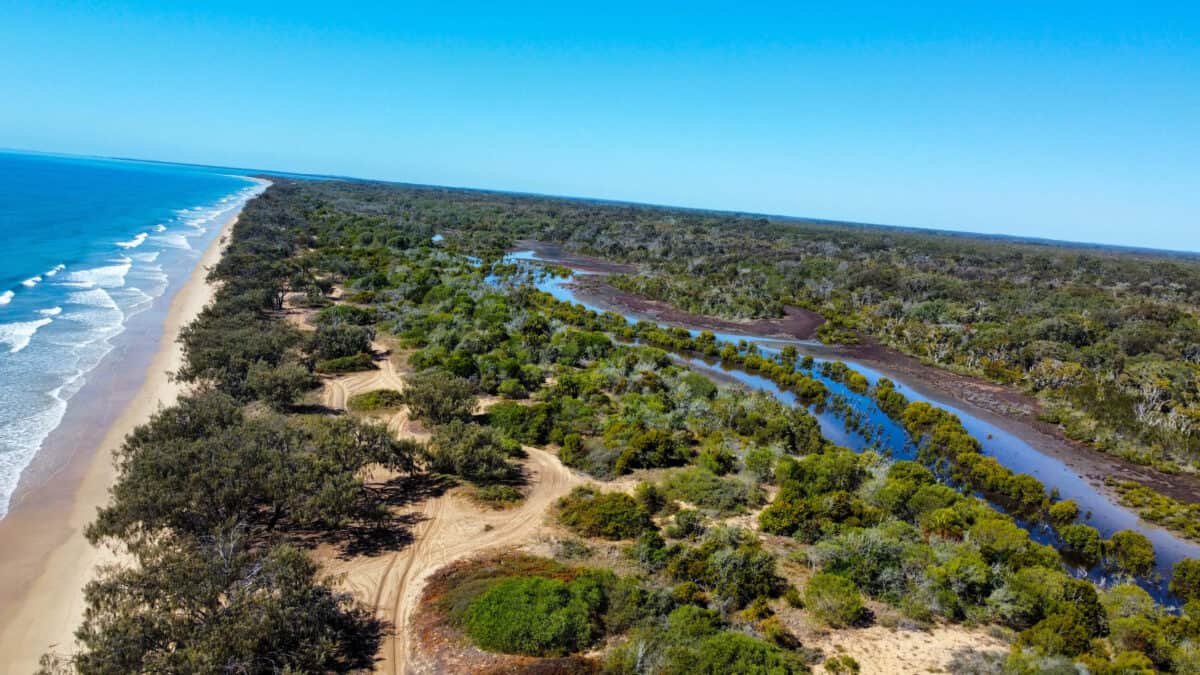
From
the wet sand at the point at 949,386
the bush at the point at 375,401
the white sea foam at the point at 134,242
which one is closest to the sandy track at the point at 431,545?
the bush at the point at 375,401

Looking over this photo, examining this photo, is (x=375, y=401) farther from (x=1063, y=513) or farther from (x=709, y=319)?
(x=709, y=319)

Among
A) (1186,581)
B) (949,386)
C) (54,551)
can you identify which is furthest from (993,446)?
(54,551)

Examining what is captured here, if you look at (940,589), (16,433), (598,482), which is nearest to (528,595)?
(598,482)

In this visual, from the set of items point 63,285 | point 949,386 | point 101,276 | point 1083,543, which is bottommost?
point 1083,543

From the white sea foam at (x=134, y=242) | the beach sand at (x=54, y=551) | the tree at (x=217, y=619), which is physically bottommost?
the beach sand at (x=54, y=551)

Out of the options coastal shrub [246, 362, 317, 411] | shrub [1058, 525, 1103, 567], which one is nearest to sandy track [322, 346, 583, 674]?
coastal shrub [246, 362, 317, 411]

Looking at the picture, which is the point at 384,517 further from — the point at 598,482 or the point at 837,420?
the point at 837,420

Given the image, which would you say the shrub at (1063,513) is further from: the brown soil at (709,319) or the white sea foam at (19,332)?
the white sea foam at (19,332)
